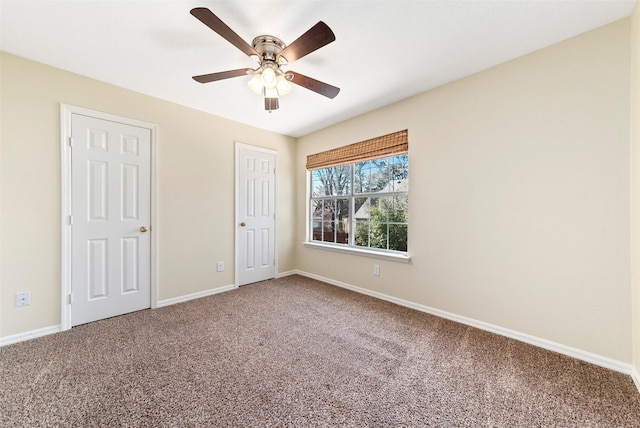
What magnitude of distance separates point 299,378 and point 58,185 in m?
2.64

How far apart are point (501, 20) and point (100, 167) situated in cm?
354

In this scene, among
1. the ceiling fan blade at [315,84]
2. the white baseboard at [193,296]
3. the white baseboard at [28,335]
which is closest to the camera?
the ceiling fan blade at [315,84]

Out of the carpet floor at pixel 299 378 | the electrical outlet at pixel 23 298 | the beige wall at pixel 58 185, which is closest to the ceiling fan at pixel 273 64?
the beige wall at pixel 58 185

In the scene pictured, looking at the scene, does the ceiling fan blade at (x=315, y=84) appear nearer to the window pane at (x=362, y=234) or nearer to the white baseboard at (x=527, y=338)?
the window pane at (x=362, y=234)

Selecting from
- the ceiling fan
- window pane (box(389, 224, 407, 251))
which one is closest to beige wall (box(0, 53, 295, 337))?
the ceiling fan

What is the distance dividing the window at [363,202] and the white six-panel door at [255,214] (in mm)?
710

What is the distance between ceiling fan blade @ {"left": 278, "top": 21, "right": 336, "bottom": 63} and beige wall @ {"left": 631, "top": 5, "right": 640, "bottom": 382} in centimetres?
185

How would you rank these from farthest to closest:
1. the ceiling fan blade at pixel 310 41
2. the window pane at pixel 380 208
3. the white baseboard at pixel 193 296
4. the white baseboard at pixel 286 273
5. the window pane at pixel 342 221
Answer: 1. the white baseboard at pixel 286 273
2. the window pane at pixel 342 221
3. the window pane at pixel 380 208
4. the white baseboard at pixel 193 296
5. the ceiling fan blade at pixel 310 41

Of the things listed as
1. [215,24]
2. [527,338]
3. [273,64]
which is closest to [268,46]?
[273,64]

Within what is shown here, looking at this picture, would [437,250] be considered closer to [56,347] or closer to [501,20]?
[501,20]

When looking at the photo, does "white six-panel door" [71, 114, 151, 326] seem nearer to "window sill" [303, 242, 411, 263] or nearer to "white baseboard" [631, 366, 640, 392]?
"window sill" [303, 242, 411, 263]

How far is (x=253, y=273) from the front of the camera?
368 centimetres

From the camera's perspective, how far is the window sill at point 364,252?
2833 mm

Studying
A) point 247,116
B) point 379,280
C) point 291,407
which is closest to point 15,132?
point 247,116
